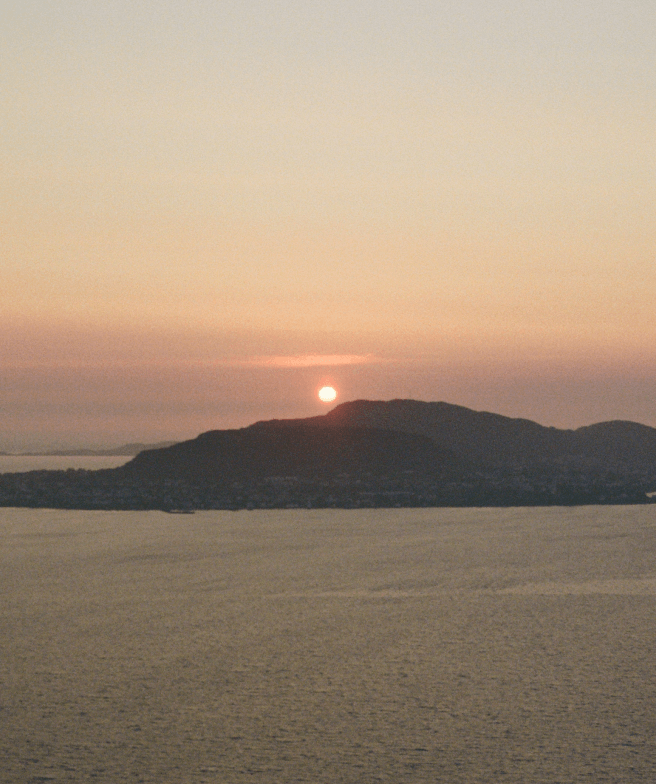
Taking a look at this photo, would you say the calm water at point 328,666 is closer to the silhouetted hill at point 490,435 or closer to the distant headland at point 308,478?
the distant headland at point 308,478

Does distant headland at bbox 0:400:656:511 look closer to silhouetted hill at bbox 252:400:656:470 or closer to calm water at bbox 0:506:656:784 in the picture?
silhouetted hill at bbox 252:400:656:470

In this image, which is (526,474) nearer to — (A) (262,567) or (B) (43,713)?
(A) (262,567)

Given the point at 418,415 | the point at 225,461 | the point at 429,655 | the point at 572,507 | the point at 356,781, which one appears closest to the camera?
the point at 356,781

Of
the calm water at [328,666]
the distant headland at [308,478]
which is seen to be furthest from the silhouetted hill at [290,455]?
the calm water at [328,666]

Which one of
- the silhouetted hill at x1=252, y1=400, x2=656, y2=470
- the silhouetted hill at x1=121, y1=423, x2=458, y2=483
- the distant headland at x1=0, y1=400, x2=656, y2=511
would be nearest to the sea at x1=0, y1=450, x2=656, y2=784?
the distant headland at x1=0, y1=400, x2=656, y2=511

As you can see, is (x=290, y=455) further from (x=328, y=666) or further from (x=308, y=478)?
(x=328, y=666)

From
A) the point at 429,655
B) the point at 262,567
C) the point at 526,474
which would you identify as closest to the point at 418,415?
the point at 526,474
